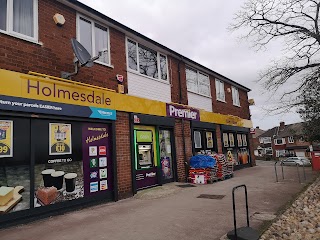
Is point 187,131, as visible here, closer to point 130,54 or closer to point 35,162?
point 130,54

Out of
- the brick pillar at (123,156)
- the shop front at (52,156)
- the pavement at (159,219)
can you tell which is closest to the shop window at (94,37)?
the shop front at (52,156)

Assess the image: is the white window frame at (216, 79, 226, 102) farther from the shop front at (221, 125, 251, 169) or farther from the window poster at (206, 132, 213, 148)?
the window poster at (206, 132, 213, 148)

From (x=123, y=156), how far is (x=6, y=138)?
12.2ft

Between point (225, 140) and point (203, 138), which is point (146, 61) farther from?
point (225, 140)

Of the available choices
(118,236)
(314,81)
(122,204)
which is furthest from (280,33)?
(118,236)

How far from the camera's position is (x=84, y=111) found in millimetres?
7516

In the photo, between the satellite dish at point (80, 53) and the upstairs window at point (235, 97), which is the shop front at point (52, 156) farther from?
the upstairs window at point (235, 97)

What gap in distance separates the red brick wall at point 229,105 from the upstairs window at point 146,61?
188 inches

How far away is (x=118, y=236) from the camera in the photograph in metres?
4.71

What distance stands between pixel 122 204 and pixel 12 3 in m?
6.24

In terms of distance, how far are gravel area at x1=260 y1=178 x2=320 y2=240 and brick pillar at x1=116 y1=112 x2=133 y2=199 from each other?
4.82 metres

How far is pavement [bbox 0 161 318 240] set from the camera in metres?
4.84

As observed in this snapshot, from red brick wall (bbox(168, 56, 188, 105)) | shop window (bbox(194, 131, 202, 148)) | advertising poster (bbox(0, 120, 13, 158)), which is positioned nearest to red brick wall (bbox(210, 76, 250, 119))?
shop window (bbox(194, 131, 202, 148))

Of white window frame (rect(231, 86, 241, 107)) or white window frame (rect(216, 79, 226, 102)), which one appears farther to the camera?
white window frame (rect(231, 86, 241, 107))
